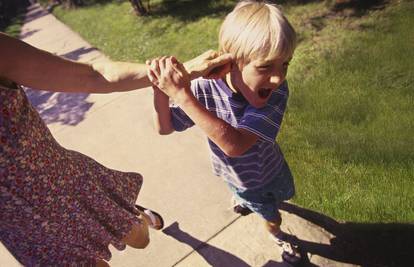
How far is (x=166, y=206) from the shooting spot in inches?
129

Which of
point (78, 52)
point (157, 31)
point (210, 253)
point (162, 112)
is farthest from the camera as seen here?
point (78, 52)

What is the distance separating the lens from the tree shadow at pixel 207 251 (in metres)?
2.69

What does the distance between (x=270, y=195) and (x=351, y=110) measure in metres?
1.58

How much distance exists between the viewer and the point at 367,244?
2.54 metres

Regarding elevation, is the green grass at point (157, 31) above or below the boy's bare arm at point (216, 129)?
below

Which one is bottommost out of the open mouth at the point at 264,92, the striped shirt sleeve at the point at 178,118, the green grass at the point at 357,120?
the green grass at the point at 357,120

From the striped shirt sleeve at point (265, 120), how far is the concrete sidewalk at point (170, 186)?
3.71 ft

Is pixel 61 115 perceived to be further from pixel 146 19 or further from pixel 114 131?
pixel 146 19

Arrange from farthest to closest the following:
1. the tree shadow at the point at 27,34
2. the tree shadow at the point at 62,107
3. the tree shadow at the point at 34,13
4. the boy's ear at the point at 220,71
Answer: the tree shadow at the point at 34,13 → the tree shadow at the point at 27,34 → the tree shadow at the point at 62,107 → the boy's ear at the point at 220,71

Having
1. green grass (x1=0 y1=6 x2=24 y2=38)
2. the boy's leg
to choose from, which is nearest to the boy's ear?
the boy's leg

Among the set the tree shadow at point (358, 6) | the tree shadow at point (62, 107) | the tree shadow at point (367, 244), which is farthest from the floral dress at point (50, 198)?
the tree shadow at point (358, 6)

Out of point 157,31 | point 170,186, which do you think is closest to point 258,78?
point 170,186

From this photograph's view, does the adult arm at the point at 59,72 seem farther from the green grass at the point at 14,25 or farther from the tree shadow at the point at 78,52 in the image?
the green grass at the point at 14,25

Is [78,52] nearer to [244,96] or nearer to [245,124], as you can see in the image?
[244,96]
